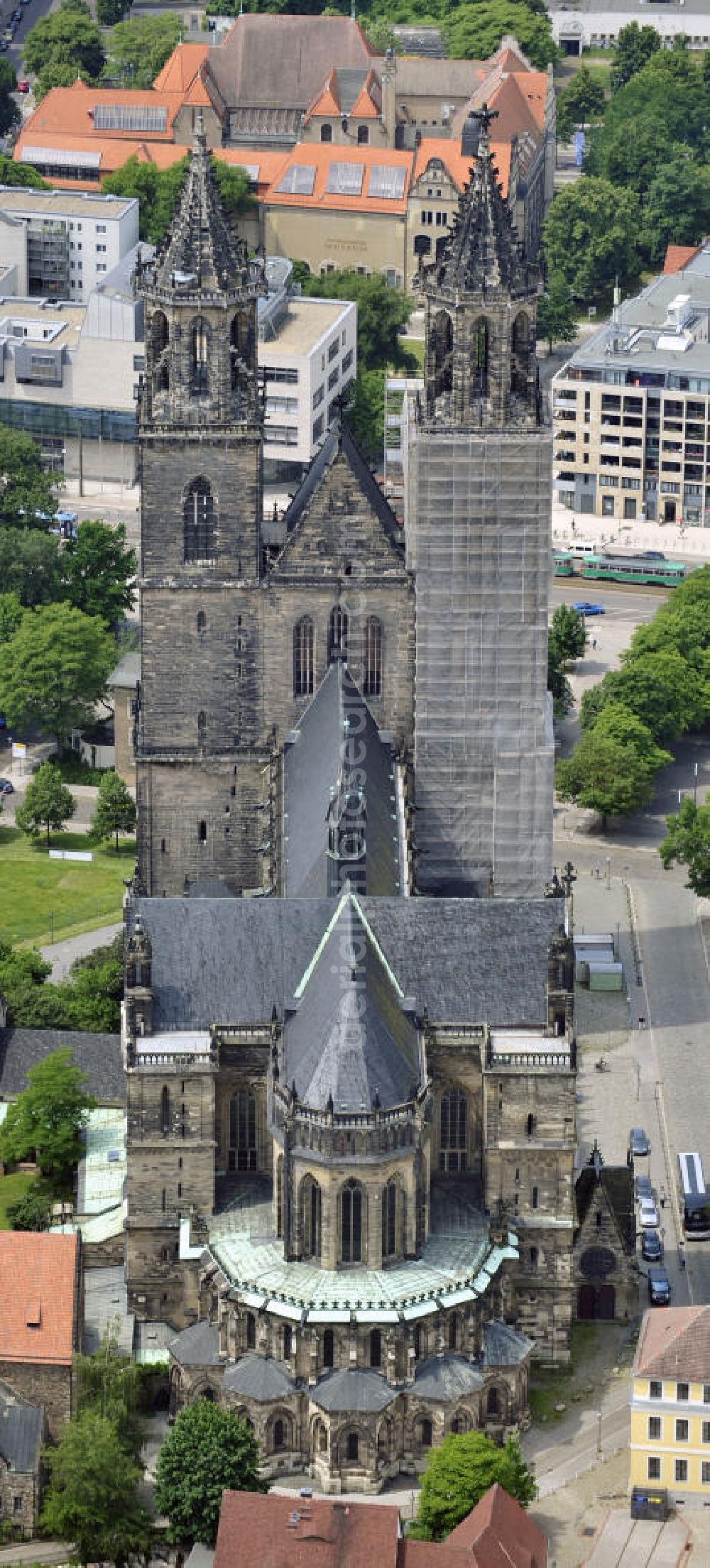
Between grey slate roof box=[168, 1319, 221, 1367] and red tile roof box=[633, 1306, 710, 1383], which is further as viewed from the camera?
grey slate roof box=[168, 1319, 221, 1367]

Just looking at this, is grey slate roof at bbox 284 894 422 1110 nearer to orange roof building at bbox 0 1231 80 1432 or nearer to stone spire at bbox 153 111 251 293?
orange roof building at bbox 0 1231 80 1432

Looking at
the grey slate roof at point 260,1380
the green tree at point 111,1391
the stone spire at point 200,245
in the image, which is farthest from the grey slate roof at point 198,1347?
the stone spire at point 200,245

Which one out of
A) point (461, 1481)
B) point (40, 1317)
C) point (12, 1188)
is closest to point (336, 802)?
point (12, 1188)

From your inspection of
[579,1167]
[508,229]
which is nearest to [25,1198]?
[579,1167]

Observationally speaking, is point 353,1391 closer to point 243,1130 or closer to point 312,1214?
point 312,1214

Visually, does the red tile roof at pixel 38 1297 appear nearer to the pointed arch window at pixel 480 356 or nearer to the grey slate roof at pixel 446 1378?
the grey slate roof at pixel 446 1378

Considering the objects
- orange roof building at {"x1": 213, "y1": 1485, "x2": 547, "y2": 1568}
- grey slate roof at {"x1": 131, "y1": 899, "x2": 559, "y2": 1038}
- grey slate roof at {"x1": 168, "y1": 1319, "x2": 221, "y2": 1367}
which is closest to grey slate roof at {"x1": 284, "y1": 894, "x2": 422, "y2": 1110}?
grey slate roof at {"x1": 131, "y1": 899, "x2": 559, "y2": 1038}

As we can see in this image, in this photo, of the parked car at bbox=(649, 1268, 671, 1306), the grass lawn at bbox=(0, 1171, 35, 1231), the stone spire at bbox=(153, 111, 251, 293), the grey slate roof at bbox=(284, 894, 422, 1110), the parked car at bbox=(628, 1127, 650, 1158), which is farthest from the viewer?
the stone spire at bbox=(153, 111, 251, 293)
